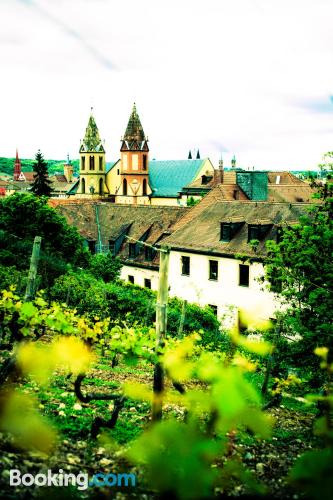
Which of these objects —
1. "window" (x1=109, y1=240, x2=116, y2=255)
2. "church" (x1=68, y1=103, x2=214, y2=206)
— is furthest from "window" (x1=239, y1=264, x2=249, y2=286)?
"church" (x1=68, y1=103, x2=214, y2=206)

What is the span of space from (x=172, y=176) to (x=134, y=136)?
11126 millimetres

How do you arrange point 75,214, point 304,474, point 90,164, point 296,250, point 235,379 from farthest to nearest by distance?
point 90,164
point 75,214
point 296,250
point 235,379
point 304,474

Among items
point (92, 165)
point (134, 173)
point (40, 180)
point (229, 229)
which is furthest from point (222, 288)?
point (92, 165)

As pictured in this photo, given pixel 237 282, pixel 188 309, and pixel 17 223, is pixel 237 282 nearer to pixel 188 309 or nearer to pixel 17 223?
pixel 188 309

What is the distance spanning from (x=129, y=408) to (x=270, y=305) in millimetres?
18995

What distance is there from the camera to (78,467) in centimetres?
553

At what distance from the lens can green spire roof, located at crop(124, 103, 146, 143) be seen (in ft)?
300

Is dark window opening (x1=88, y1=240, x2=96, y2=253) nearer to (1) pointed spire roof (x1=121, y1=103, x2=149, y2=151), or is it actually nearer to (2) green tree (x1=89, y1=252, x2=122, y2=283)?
(2) green tree (x1=89, y1=252, x2=122, y2=283)

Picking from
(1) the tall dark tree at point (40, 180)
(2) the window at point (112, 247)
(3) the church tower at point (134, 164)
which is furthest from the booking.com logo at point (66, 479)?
(3) the church tower at point (134, 164)

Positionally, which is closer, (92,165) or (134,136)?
(134,136)

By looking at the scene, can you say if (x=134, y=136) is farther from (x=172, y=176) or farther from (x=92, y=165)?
(x=92, y=165)

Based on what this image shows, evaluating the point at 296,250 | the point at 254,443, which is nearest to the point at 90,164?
the point at 296,250

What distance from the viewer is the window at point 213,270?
3039 cm

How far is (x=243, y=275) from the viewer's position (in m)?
28.8
